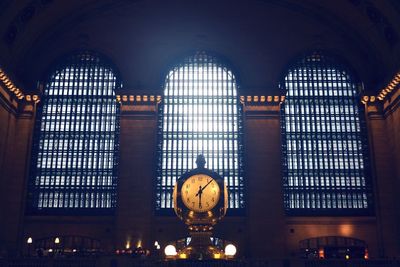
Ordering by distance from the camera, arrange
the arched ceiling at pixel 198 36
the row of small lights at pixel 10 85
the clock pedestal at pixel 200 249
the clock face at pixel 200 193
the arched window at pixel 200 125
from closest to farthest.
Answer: the clock pedestal at pixel 200 249 < the clock face at pixel 200 193 < the row of small lights at pixel 10 85 < the arched window at pixel 200 125 < the arched ceiling at pixel 198 36

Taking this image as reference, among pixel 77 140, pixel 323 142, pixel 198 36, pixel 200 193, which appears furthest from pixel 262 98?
pixel 200 193

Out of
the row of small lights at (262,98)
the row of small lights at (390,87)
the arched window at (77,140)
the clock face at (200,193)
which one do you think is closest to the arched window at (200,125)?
the row of small lights at (262,98)

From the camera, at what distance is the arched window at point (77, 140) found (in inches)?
1169

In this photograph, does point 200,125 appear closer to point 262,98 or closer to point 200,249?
point 262,98

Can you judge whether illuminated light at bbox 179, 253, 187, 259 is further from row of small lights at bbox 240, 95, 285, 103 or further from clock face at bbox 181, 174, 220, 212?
row of small lights at bbox 240, 95, 285, 103

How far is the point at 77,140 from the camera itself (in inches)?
1214

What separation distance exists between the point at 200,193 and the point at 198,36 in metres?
25.7

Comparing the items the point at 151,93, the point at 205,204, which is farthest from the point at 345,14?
the point at 205,204

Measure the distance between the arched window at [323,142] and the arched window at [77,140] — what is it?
11.4 m

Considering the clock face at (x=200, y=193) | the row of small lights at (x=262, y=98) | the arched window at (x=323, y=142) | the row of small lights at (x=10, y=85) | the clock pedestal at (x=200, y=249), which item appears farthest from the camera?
the row of small lights at (x=262, y=98)

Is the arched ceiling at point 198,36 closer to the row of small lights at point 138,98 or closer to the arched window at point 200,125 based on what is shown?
the row of small lights at point 138,98

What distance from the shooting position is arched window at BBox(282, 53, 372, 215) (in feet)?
97.3

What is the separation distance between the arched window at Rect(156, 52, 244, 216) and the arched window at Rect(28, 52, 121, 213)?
329cm

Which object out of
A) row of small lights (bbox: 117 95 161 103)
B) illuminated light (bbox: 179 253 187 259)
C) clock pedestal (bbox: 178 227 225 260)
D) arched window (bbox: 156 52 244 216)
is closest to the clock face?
clock pedestal (bbox: 178 227 225 260)
